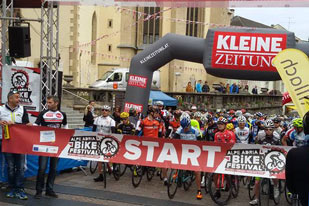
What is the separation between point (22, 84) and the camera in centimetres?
1157

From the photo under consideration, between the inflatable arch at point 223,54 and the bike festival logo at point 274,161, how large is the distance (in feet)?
21.6

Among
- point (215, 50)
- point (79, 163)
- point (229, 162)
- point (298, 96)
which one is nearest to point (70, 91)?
point (215, 50)

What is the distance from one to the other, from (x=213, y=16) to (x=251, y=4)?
42787mm

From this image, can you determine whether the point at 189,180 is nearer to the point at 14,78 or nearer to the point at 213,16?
the point at 14,78

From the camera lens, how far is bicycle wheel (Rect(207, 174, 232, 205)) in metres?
8.71

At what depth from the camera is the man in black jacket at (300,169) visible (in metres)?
3.88

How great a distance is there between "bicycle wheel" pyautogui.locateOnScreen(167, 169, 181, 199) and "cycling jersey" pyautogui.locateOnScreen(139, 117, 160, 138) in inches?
85.1

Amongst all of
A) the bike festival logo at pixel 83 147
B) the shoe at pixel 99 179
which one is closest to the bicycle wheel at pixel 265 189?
the bike festival logo at pixel 83 147

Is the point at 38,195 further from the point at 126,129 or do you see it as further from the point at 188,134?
the point at 126,129

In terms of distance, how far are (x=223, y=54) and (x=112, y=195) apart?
7.15m

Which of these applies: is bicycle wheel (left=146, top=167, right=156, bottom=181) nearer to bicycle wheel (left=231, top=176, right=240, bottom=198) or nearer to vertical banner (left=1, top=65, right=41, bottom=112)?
bicycle wheel (left=231, top=176, right=240, bottom=198)

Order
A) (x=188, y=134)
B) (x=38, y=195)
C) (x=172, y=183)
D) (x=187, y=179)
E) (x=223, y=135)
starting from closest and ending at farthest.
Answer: (x=38, y=195)
(x=172, y=183)
(x=223, y=135)
(x=188, y=134)
(x=187, y=179)

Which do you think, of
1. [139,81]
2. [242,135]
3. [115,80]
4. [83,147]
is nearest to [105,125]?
[83,147]

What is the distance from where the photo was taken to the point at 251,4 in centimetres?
938
